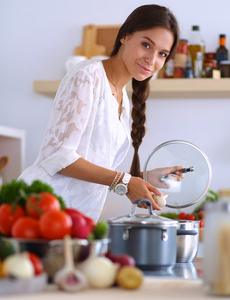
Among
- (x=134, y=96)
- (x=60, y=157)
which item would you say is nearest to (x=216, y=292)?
(x=60, y=157)

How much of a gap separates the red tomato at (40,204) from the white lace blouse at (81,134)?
748mm

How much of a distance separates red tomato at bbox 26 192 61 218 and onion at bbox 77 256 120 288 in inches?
4.1

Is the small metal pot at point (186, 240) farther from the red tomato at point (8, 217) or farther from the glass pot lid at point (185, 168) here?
the red tomato at point (8, 217)

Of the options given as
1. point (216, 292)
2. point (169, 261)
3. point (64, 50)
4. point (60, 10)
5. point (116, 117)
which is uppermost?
point (60, 10)

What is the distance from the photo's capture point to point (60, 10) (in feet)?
12.0

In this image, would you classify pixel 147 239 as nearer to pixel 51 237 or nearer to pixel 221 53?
pixel 51 237

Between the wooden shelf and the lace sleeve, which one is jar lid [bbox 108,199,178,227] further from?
the wooden shelf

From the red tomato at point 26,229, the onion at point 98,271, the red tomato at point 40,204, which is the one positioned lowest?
the onion at point 98,271

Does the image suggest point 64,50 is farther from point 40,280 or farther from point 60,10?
point 40,280

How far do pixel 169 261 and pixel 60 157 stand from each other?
0.56 metres

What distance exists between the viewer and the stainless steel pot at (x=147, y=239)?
4.09 ft

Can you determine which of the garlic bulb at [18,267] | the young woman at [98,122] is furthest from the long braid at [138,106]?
the garlic bulb at [18,267]

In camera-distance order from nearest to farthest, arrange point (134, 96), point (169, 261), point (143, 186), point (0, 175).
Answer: point (169, 261) < point (143, 186) < point (134, 96) < point (0, 175)

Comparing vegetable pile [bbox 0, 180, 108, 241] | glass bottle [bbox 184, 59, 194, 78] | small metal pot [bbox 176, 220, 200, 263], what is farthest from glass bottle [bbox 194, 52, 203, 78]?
vegetable pile [bbox 0, 180, 108, 241]
